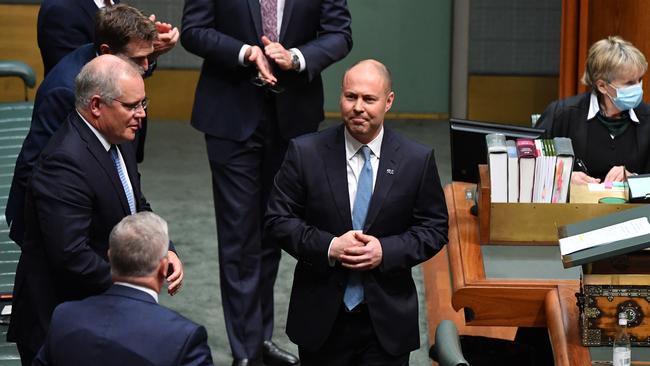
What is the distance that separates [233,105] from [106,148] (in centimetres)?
141

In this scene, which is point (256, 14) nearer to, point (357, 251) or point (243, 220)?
point (243, 220)

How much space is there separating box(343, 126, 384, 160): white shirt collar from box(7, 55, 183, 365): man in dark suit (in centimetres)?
70

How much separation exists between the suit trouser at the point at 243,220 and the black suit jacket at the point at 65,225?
4.55 feet

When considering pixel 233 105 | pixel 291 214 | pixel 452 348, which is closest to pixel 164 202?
pixel 233 105

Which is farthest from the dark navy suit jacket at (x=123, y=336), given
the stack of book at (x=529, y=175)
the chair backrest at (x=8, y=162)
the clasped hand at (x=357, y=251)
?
the chair backrest at (x=8, y=162)

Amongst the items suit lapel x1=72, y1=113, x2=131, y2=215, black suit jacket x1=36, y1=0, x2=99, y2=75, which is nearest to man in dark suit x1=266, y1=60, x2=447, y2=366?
suit lapel x1=72, y1=113, x2=131, y2=215

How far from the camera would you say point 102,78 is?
3.89 metres

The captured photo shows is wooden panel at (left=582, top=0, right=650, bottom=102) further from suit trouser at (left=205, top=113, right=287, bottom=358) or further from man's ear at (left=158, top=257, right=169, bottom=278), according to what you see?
man's ear at (left=158, top=257, right=169, bottom=278)

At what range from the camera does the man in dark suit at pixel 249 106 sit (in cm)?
530

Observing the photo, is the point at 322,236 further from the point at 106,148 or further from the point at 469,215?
the point at 469,215

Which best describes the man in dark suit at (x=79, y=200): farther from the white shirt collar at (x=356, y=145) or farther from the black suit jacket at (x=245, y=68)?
the black suit jacket at (x=245, y=68)

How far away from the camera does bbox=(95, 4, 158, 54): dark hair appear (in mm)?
4340

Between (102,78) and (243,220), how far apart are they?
62.8 inches

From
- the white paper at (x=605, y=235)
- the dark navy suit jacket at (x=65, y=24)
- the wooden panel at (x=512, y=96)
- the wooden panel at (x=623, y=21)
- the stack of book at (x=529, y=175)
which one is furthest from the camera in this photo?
the wooden panel at (x=512, y=96)
